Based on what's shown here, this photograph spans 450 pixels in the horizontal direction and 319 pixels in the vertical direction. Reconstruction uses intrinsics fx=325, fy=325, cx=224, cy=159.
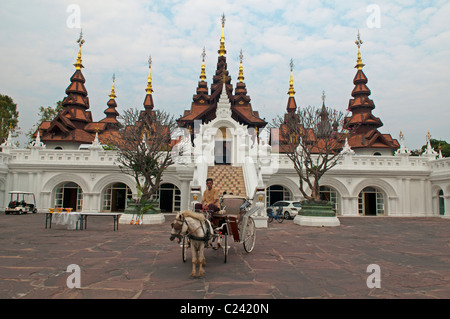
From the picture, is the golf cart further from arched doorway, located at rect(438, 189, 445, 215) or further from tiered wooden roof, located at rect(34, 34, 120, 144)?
arched doorway, located at rect(438, 189, 445, 215)

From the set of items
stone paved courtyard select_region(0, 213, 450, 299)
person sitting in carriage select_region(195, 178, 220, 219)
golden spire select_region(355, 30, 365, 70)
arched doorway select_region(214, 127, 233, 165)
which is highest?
golden spire select_region(355, 30, 365, 70)

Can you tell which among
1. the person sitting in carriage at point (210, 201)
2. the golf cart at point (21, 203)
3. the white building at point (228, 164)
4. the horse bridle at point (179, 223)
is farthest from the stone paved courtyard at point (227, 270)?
the golf cart at point (21, 203)

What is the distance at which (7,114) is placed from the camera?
126 ft

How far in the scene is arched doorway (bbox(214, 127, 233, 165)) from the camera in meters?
24.5

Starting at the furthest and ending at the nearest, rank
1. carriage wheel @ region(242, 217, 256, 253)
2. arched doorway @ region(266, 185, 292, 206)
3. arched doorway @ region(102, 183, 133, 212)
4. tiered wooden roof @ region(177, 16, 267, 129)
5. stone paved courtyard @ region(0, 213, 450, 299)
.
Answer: tiered wooden roof @ region(177, 16, 267, 129) < arched doorway @ region(266, 185, 292, 206) < arched doorway @ region(102, 183, 133, 212) < carriage wheel @ region(242, 217, 256, 253) < stone paved courtyard @ region(0, 213, 450, 299)

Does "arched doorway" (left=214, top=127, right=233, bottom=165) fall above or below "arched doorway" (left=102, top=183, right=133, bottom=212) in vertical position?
above

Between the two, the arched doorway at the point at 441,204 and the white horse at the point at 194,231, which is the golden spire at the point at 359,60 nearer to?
the arched doorway at the point at 441,204

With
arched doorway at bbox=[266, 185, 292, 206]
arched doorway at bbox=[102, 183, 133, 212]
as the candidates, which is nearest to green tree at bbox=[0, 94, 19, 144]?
arched doorway at bbox=[102, 183, 133, 212]

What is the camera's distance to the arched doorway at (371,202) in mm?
24734

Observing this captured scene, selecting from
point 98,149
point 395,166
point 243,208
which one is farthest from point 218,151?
point 243,208

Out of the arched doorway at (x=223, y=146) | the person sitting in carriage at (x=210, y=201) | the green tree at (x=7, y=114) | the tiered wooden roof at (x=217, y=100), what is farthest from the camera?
the green tree at (x=7, y=114)

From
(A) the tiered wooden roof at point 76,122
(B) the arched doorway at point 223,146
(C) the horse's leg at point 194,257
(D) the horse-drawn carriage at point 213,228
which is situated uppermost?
(A) the tiered wooden roof at point 76,122

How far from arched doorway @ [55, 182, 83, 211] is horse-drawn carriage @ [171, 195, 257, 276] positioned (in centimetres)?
1953

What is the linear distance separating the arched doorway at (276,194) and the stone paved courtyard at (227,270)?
15.0 metres
